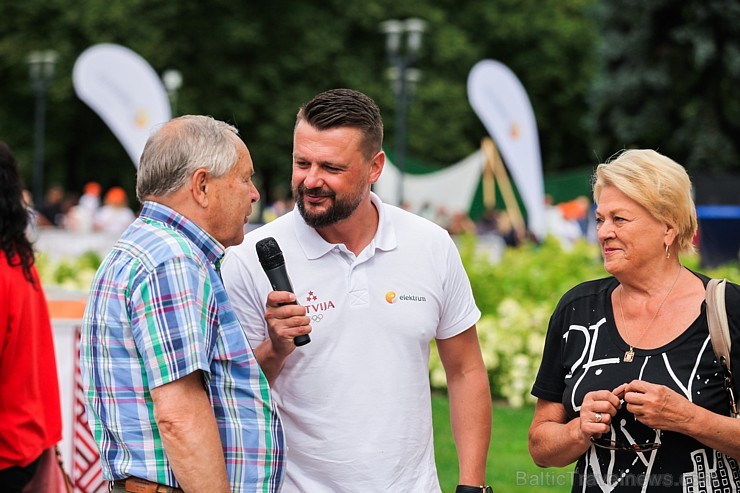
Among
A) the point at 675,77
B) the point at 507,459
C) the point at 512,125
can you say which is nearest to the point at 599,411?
the point at 507,459

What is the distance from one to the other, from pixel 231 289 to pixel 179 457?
2.88 ft

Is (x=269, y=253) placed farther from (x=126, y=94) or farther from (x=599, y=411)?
(x=126, y=94)

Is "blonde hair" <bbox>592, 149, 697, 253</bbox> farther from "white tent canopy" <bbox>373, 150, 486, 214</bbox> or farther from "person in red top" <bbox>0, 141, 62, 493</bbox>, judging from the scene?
"white tent canopy" <bbox>373, 150, 486, 214</bbox>

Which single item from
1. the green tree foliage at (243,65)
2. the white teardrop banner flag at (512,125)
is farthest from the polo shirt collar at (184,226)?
the green tree foliage at (243,65)

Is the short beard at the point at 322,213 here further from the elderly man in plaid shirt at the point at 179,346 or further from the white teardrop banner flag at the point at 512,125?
the white teardrop banner flag at the point at 512,125

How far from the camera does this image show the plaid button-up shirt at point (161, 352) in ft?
9.69

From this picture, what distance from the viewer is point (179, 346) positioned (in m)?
2.94

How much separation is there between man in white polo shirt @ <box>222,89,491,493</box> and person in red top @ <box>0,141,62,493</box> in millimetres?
1070

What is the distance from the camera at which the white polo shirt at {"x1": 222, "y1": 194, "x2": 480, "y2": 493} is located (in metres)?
3.62

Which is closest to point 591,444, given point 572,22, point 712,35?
point 712,35

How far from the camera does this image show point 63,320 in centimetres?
577

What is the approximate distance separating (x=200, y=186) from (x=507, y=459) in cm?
501

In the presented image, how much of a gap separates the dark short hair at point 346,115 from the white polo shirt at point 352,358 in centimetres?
35

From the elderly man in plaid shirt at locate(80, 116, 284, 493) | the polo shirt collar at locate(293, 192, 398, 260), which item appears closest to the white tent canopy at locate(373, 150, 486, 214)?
the polo shirt collar at locate(293, 192, 398, 260)
